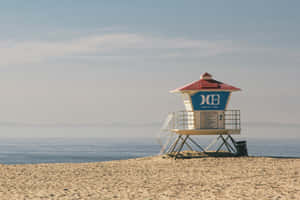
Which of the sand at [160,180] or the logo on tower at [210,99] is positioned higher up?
the logo on tower at [210,99]

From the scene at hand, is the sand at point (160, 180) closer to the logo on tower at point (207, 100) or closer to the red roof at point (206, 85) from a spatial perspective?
the logo on tower at point (207, 100)

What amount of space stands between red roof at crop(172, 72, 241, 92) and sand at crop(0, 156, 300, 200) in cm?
441

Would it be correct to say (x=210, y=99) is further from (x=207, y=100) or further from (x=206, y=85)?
(x=206, y=85)

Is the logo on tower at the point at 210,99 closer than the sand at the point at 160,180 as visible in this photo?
No

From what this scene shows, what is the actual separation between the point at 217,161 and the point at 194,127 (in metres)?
2.97

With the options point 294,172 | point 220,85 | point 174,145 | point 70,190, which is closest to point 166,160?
point 174,145

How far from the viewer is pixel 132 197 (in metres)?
14.3

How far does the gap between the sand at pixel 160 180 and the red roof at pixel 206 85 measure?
4.41 meters

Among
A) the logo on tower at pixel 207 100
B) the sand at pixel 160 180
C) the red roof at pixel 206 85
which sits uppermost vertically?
the red roof at pixel 206 85

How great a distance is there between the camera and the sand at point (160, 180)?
14766 mm

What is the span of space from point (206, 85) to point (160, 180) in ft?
33.1

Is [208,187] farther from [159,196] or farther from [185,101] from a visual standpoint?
[185,101]

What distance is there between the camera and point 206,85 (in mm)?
26797

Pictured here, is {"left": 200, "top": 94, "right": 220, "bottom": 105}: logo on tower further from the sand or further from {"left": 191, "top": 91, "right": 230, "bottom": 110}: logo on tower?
the sand
